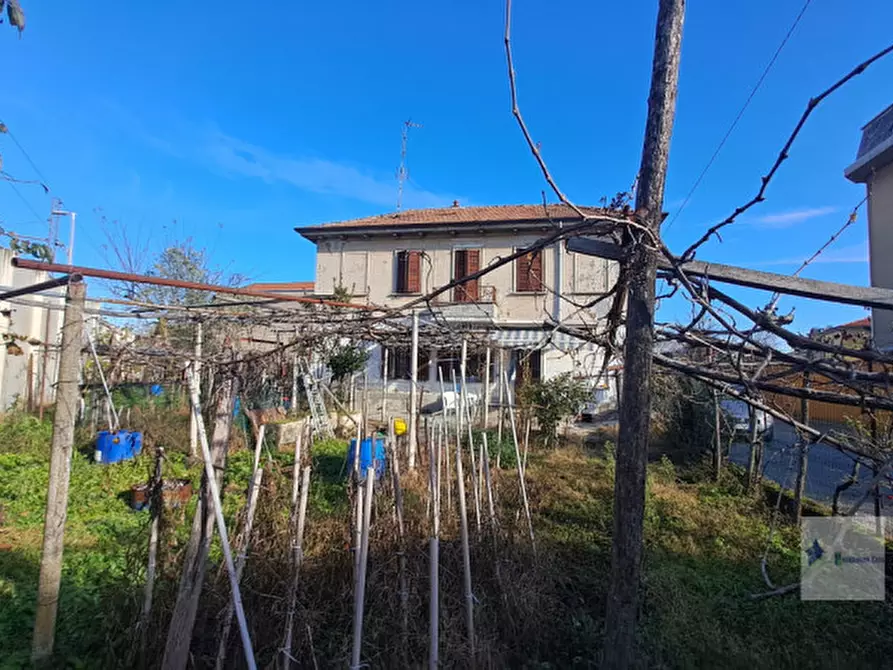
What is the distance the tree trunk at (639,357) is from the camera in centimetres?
216

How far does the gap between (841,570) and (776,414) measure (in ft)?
13.0

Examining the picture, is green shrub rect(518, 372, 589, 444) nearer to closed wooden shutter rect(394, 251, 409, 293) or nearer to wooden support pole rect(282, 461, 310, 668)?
wooden support pole rect(282, 461, 310, 668)

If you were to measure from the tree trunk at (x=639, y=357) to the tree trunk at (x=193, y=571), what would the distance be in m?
2.23

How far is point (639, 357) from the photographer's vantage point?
225 centimetres

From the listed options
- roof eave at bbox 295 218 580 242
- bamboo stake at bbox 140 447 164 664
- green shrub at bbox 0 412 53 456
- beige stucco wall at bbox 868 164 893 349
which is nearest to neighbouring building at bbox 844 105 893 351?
beige stucco wall at bbox 868 164 893 349

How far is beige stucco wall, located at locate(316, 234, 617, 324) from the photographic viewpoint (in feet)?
52.7

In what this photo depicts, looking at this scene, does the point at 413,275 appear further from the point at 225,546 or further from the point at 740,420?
the point at 225,546

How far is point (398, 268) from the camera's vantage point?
1784 centimetres

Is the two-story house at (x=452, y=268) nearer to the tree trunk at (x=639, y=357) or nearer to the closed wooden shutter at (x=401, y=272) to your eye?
the closed wooden shutter at (x=401, y=272)

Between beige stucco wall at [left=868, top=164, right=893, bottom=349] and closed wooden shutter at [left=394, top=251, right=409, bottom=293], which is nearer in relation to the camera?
beige stucco wall at [left=868, top=164, right=893, bottom=349]

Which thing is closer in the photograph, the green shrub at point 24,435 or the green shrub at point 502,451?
the green shrub at point 502,451

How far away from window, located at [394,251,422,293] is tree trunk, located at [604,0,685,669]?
1541 centimetres

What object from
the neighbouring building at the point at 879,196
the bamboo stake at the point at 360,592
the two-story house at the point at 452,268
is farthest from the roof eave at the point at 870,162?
the two-story house at the point at 452,268

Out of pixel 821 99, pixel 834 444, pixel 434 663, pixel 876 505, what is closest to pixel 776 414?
pixel 834 444
